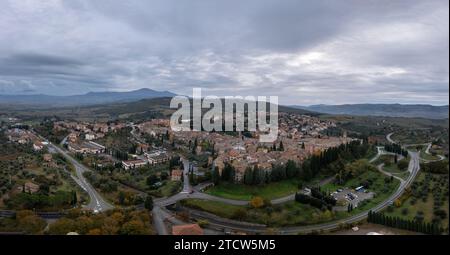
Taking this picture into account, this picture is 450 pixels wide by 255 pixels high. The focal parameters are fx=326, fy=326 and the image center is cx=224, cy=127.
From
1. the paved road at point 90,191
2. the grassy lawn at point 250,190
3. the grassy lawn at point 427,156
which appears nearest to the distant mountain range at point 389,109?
the grassy lawn at point 427,156

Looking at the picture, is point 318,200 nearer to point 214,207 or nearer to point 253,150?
point 214,207

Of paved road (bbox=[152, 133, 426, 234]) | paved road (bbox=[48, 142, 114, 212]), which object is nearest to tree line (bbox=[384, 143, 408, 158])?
paved road (bbox=[152, 133, 426, 234])

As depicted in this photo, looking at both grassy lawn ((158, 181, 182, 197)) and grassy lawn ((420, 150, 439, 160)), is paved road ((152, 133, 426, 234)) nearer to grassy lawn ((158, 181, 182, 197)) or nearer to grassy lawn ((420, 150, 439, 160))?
grassy lawn ((158, 181, 182, 197))

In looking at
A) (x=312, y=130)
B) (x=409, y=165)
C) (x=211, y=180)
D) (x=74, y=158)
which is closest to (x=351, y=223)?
(x=211, y=180)

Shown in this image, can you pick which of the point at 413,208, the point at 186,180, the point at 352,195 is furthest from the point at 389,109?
the point at 186,180

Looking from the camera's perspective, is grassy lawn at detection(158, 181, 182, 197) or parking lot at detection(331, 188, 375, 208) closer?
parking lot at detection(331, 188, 375, 208)
